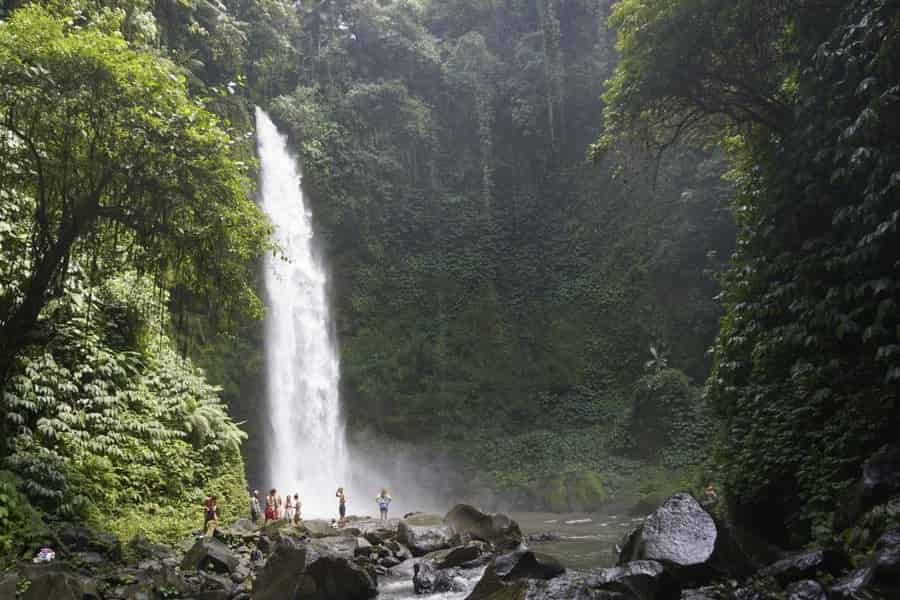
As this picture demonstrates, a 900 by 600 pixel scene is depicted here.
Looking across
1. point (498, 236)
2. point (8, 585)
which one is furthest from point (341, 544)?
point (498, 236)

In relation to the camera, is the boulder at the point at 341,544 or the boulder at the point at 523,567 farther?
the boulder at the point at 341,544

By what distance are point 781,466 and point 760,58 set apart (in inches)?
220

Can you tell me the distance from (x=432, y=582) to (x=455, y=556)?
1.33 meters

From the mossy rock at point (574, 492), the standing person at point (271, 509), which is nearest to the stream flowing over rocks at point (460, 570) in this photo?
the standing person at point (271, 509)

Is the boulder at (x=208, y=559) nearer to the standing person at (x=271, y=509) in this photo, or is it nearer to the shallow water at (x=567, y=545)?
the shallow water at (x=567, y=545)

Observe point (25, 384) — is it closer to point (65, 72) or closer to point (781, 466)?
point (65, 72)

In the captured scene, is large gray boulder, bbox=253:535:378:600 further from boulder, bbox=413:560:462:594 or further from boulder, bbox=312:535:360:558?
boulder, bbox=312:535:360:558

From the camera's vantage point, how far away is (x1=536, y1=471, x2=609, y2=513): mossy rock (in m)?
19.9

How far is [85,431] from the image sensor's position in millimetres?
11516

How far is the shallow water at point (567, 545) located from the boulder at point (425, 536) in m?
0.98

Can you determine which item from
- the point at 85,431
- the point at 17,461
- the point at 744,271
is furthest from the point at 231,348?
the point at 744,271

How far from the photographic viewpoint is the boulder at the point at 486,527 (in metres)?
11.9

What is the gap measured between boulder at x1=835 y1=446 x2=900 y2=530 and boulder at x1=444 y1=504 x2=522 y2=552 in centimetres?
612

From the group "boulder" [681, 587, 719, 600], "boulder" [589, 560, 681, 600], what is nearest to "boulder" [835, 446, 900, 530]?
"boulder" [681, 587, 719, 600]
